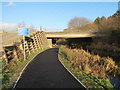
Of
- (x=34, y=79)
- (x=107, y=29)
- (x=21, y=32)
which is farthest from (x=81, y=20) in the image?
(x=34, y=79)

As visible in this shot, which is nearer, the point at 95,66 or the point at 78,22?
the point at 95,66

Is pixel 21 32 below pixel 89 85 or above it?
above

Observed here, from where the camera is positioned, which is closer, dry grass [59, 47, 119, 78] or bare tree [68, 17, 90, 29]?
dry grass [59, 47, 119, 78]

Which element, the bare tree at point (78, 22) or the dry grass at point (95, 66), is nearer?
the dry grass at point (95, 66)

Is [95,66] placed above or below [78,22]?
below

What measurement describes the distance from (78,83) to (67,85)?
27.0 inches

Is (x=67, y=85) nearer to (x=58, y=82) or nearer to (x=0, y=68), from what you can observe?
(x=58, y=82)

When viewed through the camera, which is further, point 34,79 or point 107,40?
point 107,40

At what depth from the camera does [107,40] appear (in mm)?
33250

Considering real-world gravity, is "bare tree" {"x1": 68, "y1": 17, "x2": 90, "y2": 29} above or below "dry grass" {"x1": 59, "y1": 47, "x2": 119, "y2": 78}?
above

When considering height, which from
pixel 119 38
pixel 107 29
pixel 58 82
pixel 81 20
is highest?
pixel 81 20

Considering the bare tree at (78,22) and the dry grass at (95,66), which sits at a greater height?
the bare tree at (78,22)

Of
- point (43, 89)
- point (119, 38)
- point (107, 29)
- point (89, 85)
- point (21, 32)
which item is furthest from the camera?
point (107, 29)

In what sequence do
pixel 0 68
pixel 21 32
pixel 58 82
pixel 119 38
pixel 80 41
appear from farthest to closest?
1. pixel 80 41
2. pixel 119 38
3. pixel 21 32
4. pixel 0 68
5. pixel 58 82
